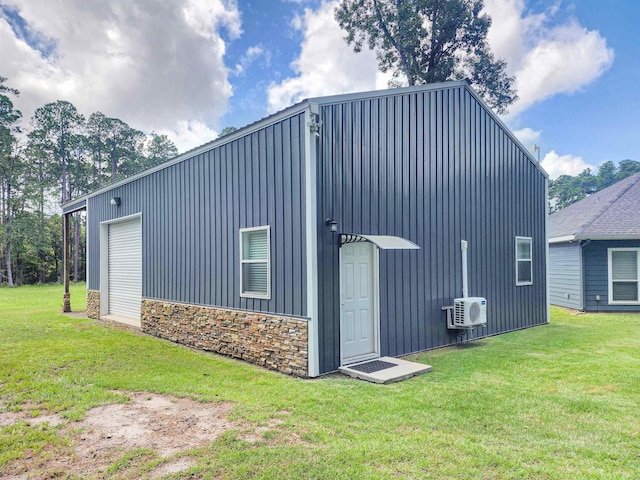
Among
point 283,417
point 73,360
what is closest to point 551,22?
point 283,417

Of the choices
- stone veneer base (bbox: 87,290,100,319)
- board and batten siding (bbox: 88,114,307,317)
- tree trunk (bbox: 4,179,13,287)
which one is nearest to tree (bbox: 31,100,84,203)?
tree trunk (bbox: 4,179,13,287)

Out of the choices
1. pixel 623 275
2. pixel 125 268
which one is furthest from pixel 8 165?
pixel 623 275

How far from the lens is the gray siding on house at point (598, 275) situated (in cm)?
1099

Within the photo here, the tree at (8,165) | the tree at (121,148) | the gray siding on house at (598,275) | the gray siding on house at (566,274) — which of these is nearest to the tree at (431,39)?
the gray siding on house at (566,274)

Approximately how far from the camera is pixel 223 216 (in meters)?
6.77

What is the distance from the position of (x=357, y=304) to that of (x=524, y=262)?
551cm

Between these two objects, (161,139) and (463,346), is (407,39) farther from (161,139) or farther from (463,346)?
(161,139)

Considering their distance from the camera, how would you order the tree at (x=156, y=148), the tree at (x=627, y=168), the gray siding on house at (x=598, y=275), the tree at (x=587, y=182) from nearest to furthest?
1. the gray siding on house at (x=598, y=275)
2. the tree at (x=156, y=148)
3. the tree at (x=627, y=168)
4. the tree at (x=587, y=182)

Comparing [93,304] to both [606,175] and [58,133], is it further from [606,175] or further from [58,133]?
[606,175]

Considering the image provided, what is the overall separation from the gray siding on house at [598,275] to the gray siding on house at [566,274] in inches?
7.9

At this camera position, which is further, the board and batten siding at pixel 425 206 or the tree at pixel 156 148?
the tree at pixel 156 148

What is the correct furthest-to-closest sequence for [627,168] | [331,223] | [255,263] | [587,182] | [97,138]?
[587,182] → [627,168] → [97,138] → [255,263] → [331,223]

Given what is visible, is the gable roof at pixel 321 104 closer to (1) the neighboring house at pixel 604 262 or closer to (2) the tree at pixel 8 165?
(1) the neighboring house at pixel 604 262

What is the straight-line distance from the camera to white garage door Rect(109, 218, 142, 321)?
970 centimetres
